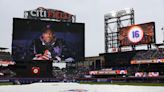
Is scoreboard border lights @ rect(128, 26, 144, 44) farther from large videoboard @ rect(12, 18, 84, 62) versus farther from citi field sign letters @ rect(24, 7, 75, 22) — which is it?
citi field sign letters @ rect(24, 7, 75, 22)

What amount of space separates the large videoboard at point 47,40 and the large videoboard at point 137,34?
10854 mm

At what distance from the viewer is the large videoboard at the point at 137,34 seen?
83875 millimetres

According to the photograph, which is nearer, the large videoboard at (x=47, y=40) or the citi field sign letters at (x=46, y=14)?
the large videoboard at (x=47, y=40)

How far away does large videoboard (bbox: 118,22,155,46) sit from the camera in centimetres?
8388

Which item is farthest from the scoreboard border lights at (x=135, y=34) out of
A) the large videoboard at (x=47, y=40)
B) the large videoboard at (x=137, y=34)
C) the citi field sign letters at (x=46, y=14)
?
the citi field sign letters at (x=46, y=14)

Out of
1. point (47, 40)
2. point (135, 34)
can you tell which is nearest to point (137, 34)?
point (135, 34)

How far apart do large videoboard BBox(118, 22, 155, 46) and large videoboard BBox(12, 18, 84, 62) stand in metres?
10.9

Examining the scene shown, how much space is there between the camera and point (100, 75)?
307 ft

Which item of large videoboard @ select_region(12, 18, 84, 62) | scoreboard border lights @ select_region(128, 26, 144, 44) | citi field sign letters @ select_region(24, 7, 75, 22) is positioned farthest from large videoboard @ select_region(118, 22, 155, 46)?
citi field sign letters @ select_region(24, 7, 75, 22)

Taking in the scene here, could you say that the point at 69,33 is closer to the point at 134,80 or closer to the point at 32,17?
the point at 32,17

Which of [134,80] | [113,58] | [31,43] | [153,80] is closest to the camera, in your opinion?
[153,80]

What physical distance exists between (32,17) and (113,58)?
79.9 feet

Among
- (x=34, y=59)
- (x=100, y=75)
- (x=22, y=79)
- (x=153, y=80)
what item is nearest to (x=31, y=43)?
(x=34, y=59)

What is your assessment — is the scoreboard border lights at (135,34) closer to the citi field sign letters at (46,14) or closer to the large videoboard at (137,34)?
the large videoboard at (137,34)
